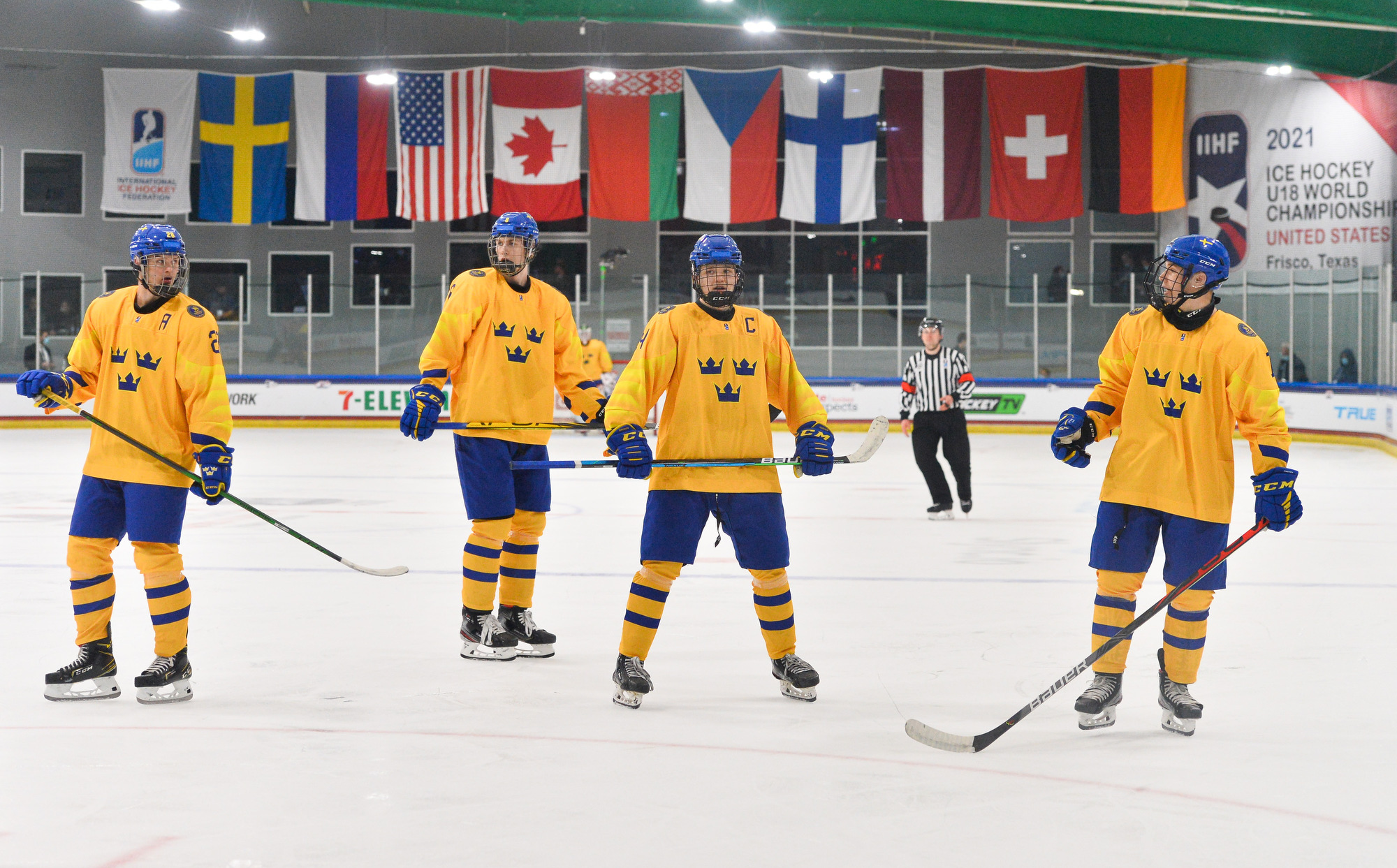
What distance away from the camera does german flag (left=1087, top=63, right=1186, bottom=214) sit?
703 inches

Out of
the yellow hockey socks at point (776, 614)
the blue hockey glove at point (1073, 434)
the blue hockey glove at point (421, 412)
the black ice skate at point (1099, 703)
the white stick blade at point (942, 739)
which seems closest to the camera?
the white stick blade at point (942, 739)

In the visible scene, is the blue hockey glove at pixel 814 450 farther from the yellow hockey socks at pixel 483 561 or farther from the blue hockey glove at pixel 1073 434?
the yellow hockey socks at pixel 483 561

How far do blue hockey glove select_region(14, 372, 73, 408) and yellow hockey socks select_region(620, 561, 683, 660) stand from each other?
1.93m

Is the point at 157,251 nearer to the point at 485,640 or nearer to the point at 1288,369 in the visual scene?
the point at 485,640

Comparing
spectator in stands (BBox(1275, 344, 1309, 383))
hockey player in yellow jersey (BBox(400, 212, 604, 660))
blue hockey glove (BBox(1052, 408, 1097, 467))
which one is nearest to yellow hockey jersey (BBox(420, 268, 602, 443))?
hockey player in yellow jersey (BBox(400, 212, 604, 660))

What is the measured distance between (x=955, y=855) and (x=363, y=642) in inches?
107

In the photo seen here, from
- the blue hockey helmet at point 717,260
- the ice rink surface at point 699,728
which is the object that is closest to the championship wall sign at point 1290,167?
the ice rink surface at point 699,728

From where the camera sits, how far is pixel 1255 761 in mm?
3287

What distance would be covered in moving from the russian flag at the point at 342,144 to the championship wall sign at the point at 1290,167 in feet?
38.9

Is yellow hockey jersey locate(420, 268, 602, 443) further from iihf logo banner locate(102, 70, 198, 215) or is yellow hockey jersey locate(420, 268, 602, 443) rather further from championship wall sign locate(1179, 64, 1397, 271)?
iihf logo banner locate(102, 70, 198, 215)

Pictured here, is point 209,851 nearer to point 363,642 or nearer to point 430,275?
point 363,642

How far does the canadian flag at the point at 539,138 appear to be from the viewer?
18078mm

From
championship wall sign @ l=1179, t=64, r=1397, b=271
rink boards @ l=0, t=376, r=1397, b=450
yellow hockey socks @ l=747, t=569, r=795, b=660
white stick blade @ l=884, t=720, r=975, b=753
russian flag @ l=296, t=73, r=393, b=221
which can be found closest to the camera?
white stick blade @ l=884, t=720, r=975, b=753

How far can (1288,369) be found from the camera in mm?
16688
